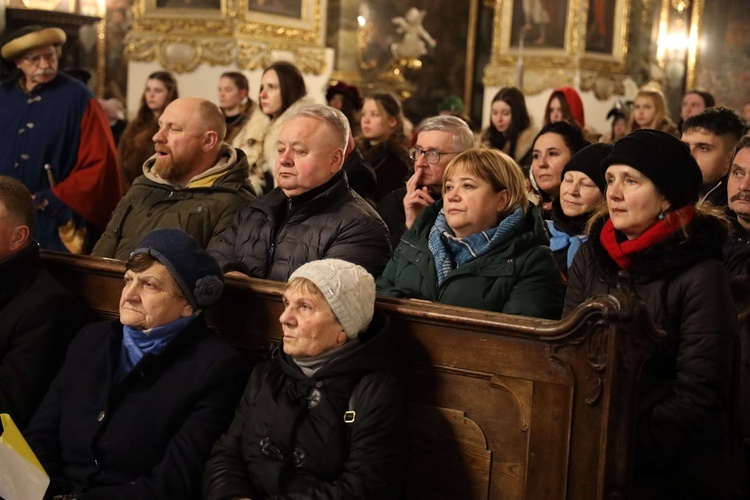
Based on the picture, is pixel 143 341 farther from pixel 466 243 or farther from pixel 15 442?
pixel 466 243

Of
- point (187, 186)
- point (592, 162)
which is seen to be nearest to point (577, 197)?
point (592, 162)

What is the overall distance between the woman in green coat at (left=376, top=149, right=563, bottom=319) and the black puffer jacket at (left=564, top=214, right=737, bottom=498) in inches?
13.3

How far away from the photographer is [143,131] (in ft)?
23.8

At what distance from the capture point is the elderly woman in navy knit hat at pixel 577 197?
429 cm

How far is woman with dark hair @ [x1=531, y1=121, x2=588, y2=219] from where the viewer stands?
16.2ft

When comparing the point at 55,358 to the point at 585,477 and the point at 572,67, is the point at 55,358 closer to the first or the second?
the point at 585,477

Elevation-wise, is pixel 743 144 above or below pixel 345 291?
above

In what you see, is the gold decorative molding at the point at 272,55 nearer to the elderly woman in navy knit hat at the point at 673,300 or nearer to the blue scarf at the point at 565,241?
the blue scarf at the point at 565,241

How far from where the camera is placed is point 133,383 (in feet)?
11.0

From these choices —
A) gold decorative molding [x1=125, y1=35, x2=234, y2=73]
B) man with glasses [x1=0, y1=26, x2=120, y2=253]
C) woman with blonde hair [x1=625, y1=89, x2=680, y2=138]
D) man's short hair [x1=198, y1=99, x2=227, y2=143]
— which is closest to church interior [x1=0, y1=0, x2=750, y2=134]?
gold decorative molding [x1=125, y1=35, x2=234, y2=73]

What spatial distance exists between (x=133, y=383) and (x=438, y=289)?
1.09m

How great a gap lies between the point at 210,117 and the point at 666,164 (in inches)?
87.5

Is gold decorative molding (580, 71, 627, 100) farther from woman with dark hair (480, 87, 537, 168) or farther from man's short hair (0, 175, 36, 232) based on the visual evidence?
man's short hair (0, 175, 36, 232)

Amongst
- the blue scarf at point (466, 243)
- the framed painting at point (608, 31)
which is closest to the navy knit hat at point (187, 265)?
the blue scarf at point (466, 243)
